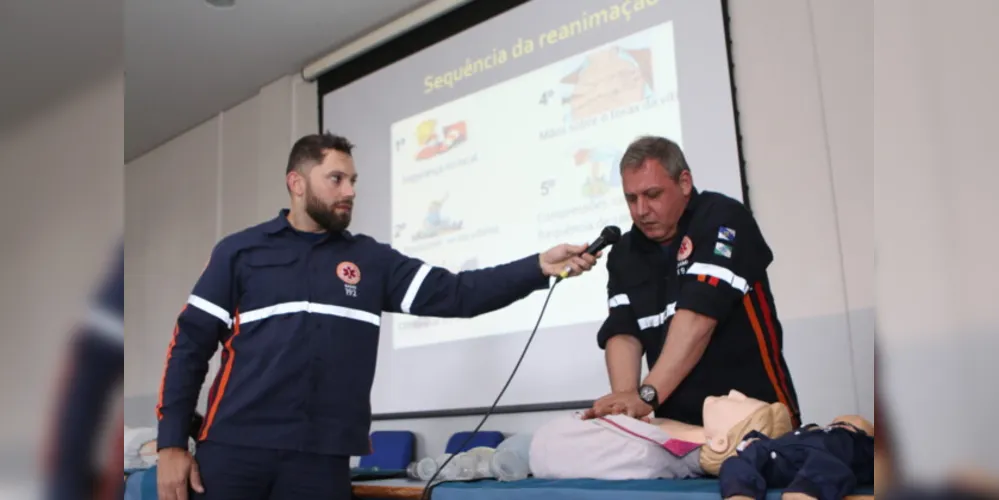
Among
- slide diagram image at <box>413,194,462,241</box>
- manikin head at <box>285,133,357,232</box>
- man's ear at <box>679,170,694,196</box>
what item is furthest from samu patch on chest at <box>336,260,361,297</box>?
slide diagram image at <box>413,194,462,241</box>

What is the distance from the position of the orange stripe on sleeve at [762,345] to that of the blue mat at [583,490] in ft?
1.38

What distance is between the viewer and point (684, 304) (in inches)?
67.7

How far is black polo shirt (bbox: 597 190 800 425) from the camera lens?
5.65ft

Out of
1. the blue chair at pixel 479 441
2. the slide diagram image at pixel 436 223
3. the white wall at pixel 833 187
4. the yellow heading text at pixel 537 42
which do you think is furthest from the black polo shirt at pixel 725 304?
the slide diagram image at pixel 436 223

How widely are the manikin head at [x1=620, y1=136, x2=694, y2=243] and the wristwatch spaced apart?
402mm

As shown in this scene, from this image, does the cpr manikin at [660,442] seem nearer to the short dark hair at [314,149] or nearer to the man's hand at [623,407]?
the man's hand at [623,407]

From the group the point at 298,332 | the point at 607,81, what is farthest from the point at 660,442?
the point at 607,81

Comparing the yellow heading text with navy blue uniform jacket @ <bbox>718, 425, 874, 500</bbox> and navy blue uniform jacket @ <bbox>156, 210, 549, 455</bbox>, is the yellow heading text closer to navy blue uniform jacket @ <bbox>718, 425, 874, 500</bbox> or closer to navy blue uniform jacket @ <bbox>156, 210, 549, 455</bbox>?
navy blue uniform jacket @ <bbox>156, 210, 549, 455</bbox>

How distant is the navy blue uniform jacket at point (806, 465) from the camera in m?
1.15

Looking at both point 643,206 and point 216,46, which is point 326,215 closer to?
point 643,206

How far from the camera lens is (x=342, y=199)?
→ 208cm

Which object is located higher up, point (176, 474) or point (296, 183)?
point (296, 183)

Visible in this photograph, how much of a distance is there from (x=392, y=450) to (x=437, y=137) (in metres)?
1.54

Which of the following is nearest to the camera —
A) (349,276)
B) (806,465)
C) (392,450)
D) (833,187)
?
(806,465)
